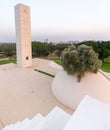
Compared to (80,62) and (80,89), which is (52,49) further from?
(80,89)

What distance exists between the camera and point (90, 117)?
7.93ft

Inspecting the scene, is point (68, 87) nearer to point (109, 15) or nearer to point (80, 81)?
point (80, 81)

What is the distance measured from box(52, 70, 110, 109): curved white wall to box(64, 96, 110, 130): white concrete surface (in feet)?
21.1

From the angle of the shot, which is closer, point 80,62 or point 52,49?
point 80,62

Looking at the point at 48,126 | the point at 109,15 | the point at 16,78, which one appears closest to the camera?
the point at 48,126

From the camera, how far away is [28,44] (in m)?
19.8

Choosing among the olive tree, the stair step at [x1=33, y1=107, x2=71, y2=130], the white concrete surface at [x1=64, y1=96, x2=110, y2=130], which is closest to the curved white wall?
the olive tree

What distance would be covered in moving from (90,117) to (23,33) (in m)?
18.4

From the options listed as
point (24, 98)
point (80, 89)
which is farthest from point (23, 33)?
point (80, 89)

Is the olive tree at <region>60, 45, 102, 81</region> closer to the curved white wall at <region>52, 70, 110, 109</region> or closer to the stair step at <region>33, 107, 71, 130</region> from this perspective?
the curved white wall at <region>52, 70, 110, 109</region>

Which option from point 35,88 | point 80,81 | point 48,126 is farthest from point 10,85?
point 48,126

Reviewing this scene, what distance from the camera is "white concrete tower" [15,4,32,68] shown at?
59.4 feet

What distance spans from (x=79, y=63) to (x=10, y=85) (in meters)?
8.04

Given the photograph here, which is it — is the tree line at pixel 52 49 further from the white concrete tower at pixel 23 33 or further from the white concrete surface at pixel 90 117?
the white concrete surface at pixel 90 117
